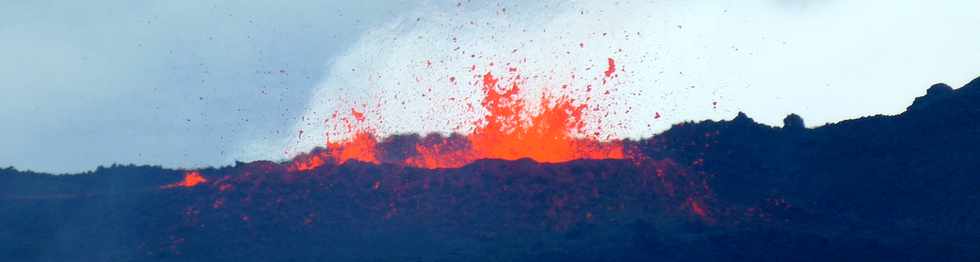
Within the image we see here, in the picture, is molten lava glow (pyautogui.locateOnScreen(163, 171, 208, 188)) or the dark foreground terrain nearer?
the dark foreground terrain

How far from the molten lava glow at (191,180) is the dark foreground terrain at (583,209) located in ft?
3.56

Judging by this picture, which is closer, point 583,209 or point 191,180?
point 583,209

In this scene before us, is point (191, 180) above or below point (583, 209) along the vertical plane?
above

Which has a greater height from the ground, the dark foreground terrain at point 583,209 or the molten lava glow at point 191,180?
the molten lava glow at point 191,180

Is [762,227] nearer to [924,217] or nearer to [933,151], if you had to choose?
[924,217]

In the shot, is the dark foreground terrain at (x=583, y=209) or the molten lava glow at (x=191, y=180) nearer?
the dark foreground terrain at (x=583, y=209)

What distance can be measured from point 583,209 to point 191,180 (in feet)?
45.1

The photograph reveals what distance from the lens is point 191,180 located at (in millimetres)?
34438

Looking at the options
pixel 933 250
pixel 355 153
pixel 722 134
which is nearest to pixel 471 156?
pixel 355 153

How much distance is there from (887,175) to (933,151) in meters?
1.50

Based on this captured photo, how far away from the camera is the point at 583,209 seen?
90.0 ft

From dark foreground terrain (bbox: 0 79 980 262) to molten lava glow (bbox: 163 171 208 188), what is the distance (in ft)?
3.56

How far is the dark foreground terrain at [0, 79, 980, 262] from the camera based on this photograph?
83.7 ft

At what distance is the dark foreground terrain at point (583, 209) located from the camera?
25.5 metres
